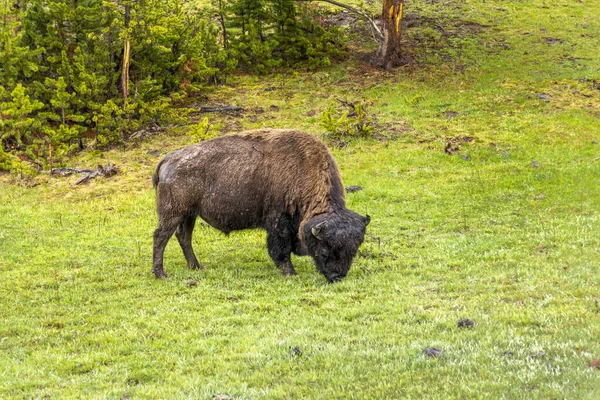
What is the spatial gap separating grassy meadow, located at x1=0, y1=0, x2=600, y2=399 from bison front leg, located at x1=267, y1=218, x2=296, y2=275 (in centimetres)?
26

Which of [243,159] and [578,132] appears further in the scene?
[578,132]

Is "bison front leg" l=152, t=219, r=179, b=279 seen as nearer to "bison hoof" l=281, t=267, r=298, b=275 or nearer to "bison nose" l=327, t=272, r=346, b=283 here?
"bison hoof" l=281, t=267, r=298, b=275

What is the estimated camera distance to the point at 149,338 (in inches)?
316

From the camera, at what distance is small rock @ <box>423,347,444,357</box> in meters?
6.39

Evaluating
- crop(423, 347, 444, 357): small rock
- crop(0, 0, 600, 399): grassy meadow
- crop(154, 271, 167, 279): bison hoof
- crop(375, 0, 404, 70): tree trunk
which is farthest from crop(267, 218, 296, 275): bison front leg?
crop(375, 0, 404, 70): tree trunk

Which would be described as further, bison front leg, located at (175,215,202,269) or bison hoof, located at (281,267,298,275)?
bison front leg, located at (175,215,202,269)

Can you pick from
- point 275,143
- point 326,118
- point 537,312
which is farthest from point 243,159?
point 326,118

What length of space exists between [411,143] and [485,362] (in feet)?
54.5

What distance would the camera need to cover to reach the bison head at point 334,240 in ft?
33.5

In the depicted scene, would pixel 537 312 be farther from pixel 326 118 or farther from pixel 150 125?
pixel 150 125

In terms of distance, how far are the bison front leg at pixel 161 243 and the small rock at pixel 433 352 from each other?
6.45m

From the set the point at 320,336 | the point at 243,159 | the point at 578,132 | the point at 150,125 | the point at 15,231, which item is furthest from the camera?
the point at 150,125

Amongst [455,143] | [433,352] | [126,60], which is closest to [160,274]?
[433,352]

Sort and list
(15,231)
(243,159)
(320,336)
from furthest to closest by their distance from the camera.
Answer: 1. (15,231)
2. (243,159)
3. (320,336)
